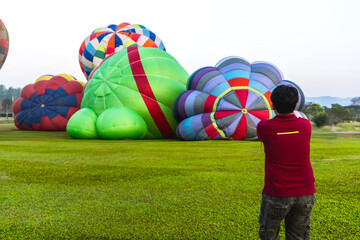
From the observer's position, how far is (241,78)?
10000mm

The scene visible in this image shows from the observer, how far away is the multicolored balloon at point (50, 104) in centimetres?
1622

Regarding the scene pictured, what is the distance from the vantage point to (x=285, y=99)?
1813 millimetres

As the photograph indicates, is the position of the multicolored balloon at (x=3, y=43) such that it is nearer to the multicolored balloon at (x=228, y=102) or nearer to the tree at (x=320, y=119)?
the multicolored balloon at (x=228, y=102)

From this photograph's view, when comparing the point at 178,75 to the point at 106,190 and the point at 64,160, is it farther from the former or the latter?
the point at 106,190

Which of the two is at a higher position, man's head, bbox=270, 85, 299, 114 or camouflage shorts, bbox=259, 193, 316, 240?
man's head, bbox=270, 85, 299, 114

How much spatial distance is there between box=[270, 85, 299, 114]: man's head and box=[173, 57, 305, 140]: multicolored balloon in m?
7.84

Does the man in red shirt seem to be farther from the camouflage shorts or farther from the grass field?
the grass field

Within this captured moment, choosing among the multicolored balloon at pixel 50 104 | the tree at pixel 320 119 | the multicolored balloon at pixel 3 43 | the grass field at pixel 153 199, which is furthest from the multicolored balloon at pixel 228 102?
the multicolored balloon at pixel 3 43

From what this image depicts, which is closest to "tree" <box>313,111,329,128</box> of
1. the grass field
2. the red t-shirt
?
the grass field

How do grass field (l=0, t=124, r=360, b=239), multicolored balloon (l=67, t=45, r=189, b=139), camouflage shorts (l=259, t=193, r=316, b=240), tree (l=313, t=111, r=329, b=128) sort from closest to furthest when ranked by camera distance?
camouflage shorts (l=259, t=193, r=316, b=240) → grass field (l=0, t=124, r=360, b=239) → tree (l=313, t=111, r=329, b=128) → multicolored balloon (l=67, t=45, r=189, b=139)

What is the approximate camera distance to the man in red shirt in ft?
5.84

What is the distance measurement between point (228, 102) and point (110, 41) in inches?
379

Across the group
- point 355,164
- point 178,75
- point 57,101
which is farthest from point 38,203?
point 57,101

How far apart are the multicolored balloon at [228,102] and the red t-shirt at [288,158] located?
785 cm
